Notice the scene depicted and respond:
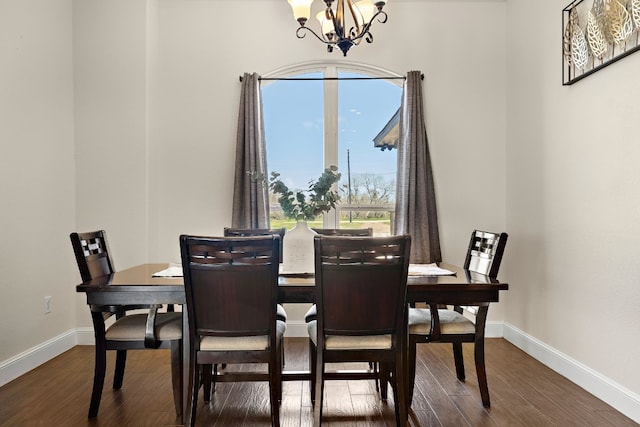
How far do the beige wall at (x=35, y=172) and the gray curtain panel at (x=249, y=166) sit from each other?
1.42 meters

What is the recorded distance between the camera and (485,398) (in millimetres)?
2594

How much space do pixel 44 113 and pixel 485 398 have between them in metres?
3.73

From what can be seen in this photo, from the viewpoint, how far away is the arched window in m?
4.22

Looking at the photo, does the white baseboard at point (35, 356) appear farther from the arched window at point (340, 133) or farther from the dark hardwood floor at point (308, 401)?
the arched window at point (340, 133)

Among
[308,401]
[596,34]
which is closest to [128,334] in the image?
[308,401]

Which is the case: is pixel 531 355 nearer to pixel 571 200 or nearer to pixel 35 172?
pixel 571 200

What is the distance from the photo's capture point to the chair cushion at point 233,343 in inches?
88.0

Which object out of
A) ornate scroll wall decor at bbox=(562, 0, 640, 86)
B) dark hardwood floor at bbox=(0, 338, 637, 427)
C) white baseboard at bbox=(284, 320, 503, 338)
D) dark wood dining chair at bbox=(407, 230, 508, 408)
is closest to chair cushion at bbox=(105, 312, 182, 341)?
dark hardwood floor at bbox=(0, 338, 637, 427)

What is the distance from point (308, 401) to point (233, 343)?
761 mm

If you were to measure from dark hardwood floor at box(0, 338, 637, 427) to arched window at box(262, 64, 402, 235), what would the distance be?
1.61 m

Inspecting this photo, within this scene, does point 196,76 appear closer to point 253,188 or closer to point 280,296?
point 253,188

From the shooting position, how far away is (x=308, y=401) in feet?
8.86

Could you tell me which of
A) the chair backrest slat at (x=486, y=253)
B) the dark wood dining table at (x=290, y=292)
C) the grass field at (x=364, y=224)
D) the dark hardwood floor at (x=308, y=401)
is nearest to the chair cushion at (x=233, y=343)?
the dark wood dining table at (x=290, y=292)

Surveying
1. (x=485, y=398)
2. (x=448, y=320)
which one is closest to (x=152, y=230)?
(x=448, y=320)
